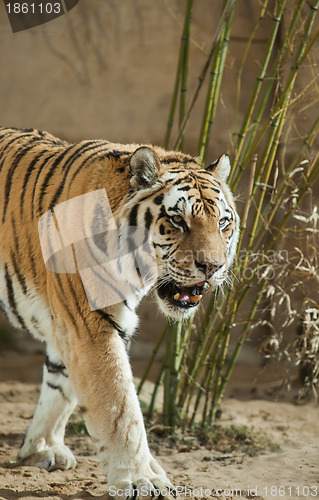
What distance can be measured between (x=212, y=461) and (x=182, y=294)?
128 cm

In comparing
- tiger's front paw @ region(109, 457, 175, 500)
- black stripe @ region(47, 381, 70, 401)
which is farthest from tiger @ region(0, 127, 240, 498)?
black stripe @ region(47, 381, 70, 401)

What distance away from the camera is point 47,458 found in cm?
314

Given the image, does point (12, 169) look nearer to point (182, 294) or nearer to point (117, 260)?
point (117, 260)

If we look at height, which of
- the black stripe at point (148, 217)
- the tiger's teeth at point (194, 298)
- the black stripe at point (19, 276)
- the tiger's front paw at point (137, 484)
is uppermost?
the black stripe at point (148, 217)

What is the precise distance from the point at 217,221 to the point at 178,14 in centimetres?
381

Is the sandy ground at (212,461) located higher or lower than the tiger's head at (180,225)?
lower

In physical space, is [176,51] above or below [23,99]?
above

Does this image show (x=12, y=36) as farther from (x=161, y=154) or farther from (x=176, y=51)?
(x=161, y=154)

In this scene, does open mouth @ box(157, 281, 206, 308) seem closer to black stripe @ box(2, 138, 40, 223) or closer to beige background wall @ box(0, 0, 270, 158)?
black stripe @ box(2, 138, 40, 223)

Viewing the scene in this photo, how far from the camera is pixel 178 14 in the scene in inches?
229

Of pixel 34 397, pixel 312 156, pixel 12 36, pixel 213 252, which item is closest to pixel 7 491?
pixel 213 252

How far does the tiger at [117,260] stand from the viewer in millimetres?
2518

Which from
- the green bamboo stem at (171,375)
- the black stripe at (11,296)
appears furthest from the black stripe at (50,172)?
the green bamboo stem at (171,375)

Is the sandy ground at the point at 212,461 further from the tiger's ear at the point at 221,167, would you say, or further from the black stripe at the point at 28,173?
the tiger's ear at the point at 221,167
